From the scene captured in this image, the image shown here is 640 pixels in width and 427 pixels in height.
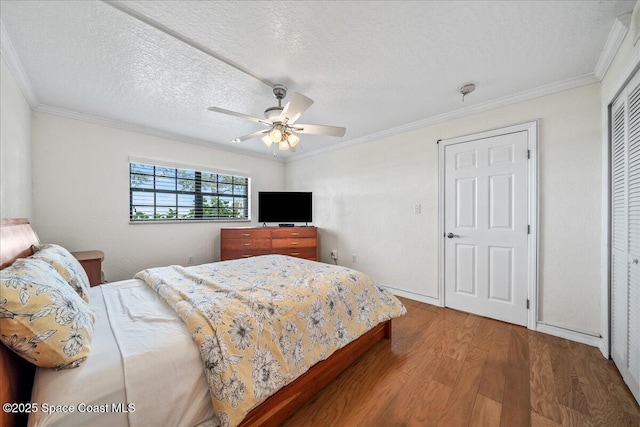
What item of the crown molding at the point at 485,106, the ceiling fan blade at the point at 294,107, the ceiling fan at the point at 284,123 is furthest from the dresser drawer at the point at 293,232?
the ceiling fan blade at the point at 294,107

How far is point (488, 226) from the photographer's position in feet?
8.66

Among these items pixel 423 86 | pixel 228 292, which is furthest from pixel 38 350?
pixel 423 86

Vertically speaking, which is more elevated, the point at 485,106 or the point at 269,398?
the point at 485,106

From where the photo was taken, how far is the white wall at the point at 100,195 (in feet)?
8.98

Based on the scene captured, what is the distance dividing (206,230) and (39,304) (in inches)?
130

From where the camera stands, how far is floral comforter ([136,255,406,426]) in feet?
3.49

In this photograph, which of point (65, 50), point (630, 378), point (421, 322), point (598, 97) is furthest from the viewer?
point (421, 322)

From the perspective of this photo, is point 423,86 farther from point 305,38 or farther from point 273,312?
point 273,312

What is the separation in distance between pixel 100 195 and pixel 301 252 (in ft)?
9.49

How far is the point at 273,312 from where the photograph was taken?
1371 mm

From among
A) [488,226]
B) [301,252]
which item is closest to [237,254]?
[301,252]

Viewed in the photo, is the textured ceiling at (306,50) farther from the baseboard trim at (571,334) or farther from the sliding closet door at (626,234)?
the baseboard trim at (571,334)

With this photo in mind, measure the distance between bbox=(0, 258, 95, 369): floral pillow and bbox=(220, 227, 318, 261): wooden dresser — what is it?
9.33ft

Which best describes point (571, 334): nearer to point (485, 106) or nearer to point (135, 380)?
point (485, 106)
